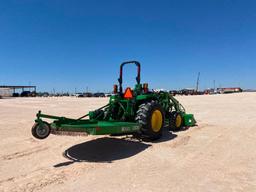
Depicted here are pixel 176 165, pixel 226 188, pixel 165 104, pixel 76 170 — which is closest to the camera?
pixel 226 188

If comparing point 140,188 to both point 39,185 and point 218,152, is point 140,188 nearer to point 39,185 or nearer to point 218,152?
point 39,185

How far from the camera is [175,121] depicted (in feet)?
28.2

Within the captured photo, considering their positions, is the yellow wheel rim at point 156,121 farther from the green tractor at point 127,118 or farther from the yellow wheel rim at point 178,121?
the yellow wheel rim at point 178,121

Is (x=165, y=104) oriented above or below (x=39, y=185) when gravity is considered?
above

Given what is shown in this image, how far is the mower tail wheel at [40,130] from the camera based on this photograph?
199 inches

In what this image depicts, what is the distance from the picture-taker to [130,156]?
541 centimetres

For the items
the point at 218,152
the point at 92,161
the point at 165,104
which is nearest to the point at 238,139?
the point at 218,152

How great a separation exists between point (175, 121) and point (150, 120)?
7.57ft

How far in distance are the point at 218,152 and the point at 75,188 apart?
135 inches

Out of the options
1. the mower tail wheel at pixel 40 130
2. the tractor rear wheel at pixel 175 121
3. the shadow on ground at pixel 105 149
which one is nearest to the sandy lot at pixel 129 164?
the shadow on ground at pixel 105 149

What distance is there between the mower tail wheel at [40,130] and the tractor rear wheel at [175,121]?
178 inches

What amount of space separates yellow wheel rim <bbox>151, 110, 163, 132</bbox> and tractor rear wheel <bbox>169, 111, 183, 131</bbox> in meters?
1.53

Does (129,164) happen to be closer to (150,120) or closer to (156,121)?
(150,120)

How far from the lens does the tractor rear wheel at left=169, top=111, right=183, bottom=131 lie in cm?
853
